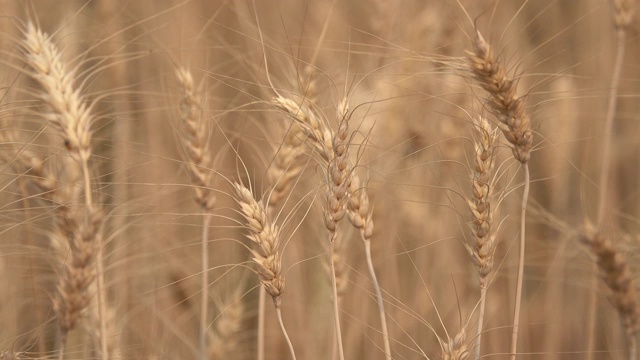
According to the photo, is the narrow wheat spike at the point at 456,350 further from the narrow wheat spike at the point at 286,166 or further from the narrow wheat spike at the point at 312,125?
the narrow wheat spike at the point at 286,166

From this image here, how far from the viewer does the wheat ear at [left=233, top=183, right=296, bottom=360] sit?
1.40m

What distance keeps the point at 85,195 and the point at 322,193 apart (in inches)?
40.6

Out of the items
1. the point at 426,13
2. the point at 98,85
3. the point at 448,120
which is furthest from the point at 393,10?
the point at 98,85

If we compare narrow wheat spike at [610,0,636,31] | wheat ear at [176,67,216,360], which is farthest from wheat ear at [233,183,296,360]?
narrow wheat spike at [610,0,636,31]

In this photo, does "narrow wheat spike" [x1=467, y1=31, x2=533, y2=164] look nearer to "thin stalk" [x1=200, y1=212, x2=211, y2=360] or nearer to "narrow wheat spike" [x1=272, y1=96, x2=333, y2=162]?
"narrow wheat spike" [x1=272, y1=96, x2=333, y2=162]

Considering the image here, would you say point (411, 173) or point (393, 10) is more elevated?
point (393, 10)

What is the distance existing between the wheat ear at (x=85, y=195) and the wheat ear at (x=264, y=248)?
304mm

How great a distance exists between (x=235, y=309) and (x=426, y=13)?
3.72 ft

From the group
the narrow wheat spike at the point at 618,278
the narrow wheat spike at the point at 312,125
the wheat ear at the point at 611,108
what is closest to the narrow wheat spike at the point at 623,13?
the wheat ear at the point at 611,108

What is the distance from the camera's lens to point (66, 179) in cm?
202

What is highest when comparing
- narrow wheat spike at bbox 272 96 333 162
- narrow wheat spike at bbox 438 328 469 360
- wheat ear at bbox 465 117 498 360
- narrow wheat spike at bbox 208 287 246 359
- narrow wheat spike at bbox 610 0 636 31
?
narrow wheat spike at bbox 610 0 636 31

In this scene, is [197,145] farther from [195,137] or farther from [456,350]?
[456,350]

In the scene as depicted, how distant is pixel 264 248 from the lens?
4.64 feet

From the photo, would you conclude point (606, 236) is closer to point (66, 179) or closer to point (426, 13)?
point (426, 13)
